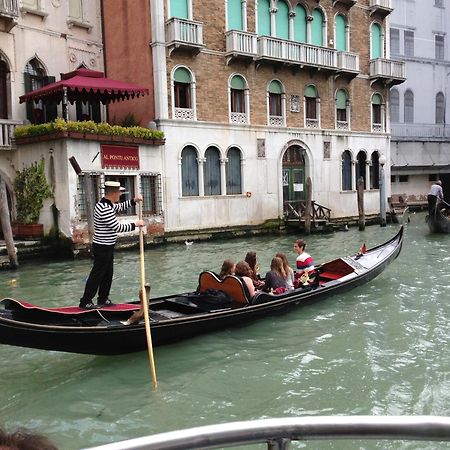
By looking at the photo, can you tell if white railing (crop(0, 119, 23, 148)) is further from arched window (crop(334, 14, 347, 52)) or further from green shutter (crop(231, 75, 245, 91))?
arched window (crop(334, 14, 347, 52))

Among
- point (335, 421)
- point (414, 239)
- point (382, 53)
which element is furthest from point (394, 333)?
point (382, 53)

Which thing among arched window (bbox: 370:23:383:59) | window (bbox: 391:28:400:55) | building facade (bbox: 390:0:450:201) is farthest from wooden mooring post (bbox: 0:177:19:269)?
→ window (bbox: 391:28:400:55)

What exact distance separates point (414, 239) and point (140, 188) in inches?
232

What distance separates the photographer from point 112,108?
12.8 m

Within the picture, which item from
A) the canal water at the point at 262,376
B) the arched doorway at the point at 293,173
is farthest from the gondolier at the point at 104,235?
the arched doorway at the point at 293,173

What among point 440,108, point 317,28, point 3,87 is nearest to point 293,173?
point 317,28

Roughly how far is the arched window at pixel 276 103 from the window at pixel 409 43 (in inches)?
406

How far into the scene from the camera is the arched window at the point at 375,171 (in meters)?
16.8

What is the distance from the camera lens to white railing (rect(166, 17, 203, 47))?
38.2ft

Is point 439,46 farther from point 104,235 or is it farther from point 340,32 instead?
point 104,235

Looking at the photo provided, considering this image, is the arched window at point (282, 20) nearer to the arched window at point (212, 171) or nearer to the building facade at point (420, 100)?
the arched window at point (212, 171)

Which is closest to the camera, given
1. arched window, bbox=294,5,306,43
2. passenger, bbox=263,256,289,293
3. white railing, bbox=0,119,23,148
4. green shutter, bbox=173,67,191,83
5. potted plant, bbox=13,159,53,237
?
passenger, bbox=263,256,289,293

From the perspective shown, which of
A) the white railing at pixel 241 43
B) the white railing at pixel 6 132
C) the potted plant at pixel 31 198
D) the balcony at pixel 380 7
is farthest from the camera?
the balcony at pixel 380 7

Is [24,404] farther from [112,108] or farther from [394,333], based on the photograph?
[112,108]
